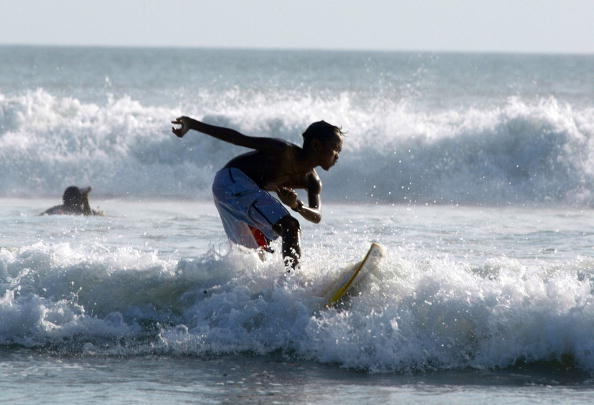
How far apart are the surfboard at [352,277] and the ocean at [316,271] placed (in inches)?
3.0

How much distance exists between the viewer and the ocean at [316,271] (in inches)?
299

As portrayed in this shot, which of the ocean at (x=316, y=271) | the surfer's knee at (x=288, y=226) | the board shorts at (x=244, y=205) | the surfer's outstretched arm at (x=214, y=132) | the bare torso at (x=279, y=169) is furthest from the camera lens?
the bare torso at (x=279, y=169)

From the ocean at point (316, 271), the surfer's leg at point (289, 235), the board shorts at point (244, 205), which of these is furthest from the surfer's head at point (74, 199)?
the surfer's leg at point (289, 235)

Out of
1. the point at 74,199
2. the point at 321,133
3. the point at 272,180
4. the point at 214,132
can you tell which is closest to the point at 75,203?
the point at 74,199

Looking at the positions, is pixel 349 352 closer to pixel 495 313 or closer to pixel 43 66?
pixel 495 313

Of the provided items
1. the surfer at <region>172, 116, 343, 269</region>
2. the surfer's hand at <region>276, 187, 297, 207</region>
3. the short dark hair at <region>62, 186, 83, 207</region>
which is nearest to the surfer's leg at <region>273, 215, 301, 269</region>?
the surfer at <region>172, 116, 343, 269</region>

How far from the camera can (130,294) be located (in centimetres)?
919

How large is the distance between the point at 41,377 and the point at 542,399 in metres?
2.98

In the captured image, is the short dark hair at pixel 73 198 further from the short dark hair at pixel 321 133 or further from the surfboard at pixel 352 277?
the short dark hair at pixel 321 133

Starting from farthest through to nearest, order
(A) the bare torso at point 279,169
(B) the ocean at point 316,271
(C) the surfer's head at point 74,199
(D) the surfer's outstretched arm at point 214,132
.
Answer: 1. (C) the surfer's head at point 74,199
2. (A) the bare torso at point 279,169
3. (D) the surfer's outstretched arm at point 214,132
4. (B) the ocean at point 316,271

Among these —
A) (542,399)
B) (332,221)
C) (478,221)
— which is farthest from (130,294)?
(478,221)

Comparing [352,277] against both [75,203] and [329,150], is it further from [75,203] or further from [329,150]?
[75,203]

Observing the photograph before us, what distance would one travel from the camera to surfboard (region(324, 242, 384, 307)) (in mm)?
8344

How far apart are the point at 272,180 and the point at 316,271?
76 centimetres
